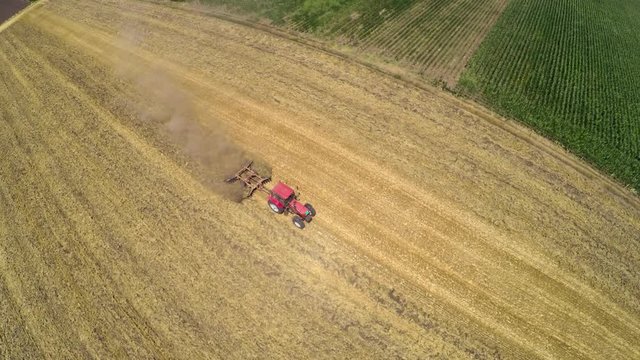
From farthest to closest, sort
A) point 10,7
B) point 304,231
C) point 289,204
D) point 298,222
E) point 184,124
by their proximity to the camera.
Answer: point 10,7
point 184,124
point 289,204
point 304,231
point 298,222

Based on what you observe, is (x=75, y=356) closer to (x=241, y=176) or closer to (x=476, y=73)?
(x=241, y=176)

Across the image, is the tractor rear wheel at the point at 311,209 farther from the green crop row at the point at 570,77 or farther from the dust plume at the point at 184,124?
the green crop row at the point at 570,77

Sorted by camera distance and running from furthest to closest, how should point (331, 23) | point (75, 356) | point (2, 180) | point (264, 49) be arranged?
point (331, 23) → point (264, 49) → point (2, 180) → point (75, 356)

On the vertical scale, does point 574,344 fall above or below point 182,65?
below

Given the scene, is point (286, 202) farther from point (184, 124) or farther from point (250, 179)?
point (184, 124)

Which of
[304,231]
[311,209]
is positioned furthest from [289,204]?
[304,231]

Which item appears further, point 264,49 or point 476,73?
point 264,49

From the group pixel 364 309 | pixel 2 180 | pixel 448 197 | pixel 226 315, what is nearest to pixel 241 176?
pixel 226 315

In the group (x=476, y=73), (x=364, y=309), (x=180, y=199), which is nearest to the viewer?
(x=364, y=309)
